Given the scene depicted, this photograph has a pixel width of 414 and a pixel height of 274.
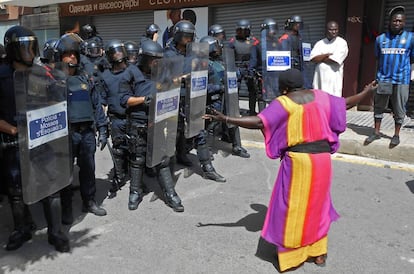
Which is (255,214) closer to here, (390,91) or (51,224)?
(51,224)

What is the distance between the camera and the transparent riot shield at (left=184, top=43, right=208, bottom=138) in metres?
4.63

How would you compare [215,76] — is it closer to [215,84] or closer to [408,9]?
[215,84]

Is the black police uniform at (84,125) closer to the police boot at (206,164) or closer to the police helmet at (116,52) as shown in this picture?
the police helmet at (116,52)

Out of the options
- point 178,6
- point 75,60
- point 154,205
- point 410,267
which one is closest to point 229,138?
point 154,205

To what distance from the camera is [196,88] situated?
15.4ft

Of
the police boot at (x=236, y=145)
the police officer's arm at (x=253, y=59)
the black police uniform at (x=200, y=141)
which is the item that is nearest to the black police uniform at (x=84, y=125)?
the black police uniform at (x=200, y=141)

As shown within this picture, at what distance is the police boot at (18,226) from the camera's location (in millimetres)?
3465

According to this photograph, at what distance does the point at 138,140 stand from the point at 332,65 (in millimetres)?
3919

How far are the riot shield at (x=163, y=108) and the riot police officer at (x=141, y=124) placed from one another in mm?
103

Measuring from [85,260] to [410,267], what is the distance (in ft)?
8.02

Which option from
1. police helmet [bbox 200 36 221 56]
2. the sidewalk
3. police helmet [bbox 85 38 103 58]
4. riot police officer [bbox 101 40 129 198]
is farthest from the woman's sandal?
police helmet [bbox 85 38 103 58]

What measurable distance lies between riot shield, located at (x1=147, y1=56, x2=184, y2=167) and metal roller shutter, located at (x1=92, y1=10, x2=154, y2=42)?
355 inches

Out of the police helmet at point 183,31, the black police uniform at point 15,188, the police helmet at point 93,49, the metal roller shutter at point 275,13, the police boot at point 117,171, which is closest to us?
the black police uniform at point 15,188

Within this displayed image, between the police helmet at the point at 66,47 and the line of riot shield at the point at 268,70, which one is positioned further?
the line of riot shield at the point at 268,70
